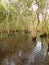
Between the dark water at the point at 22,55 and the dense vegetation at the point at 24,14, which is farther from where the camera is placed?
the dense vegetation at the point at 24,14

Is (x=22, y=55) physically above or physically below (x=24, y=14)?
below

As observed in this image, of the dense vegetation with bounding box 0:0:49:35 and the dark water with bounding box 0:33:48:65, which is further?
the dense vegetation with bounding box 0:0:49:35

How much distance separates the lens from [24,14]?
73500mm

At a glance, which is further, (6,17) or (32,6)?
(6,17)

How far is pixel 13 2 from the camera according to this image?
61969 mm

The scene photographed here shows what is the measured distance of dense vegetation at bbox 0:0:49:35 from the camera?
45.7 meters

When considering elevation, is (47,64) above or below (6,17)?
below

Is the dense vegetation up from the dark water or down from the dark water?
up

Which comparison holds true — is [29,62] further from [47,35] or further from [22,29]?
[22,29]

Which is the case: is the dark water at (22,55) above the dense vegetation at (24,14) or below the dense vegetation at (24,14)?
below

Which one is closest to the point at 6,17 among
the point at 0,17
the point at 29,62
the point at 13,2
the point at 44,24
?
the point at 0,17

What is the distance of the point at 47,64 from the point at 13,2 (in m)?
43.2

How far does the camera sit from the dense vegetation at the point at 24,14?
45688 millimetres

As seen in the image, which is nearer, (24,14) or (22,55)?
(22,55)
